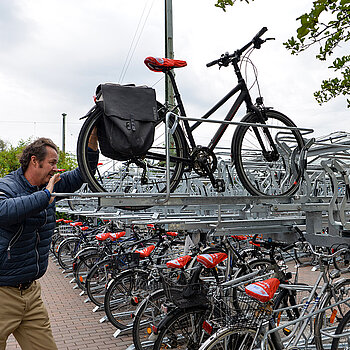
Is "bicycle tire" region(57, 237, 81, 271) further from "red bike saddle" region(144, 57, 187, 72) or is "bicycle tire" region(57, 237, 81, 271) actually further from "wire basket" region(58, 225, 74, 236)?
"red bike saddle" region(144, 57, 187, 72)

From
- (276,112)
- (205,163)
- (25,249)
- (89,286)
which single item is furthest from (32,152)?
(89,286)

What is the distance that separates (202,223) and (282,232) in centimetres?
86

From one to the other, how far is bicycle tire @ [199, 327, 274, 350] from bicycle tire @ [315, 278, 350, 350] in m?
0.74

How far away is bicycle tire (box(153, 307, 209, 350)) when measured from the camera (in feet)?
11.8

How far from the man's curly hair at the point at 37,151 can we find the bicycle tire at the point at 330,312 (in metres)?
2.44

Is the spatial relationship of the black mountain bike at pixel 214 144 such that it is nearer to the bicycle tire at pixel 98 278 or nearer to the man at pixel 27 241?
the man at pixel 27 241

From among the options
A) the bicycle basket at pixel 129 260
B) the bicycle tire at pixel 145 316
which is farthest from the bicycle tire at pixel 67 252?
the bicycle tire at pixel 145 316

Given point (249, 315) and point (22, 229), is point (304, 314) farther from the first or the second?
point (22, 229)

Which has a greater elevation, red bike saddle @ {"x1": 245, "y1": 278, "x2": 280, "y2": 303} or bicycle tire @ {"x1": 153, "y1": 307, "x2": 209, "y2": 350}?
red bike saddle @ {"x1": 245, "y1": 278, "x2": 280, "y2": 303}

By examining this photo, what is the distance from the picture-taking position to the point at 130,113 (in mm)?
3174

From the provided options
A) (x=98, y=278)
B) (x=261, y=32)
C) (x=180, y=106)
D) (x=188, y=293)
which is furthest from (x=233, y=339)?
(x=98, y=278)

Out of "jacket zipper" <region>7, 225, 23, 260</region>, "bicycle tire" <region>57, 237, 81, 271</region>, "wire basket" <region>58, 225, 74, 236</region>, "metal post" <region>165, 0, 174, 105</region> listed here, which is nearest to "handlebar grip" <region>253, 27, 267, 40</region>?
"jacket zipper" <region>7, 225, 23, 260</region>

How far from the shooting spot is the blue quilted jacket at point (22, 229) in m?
2.44

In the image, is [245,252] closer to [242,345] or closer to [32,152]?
[242,345]
